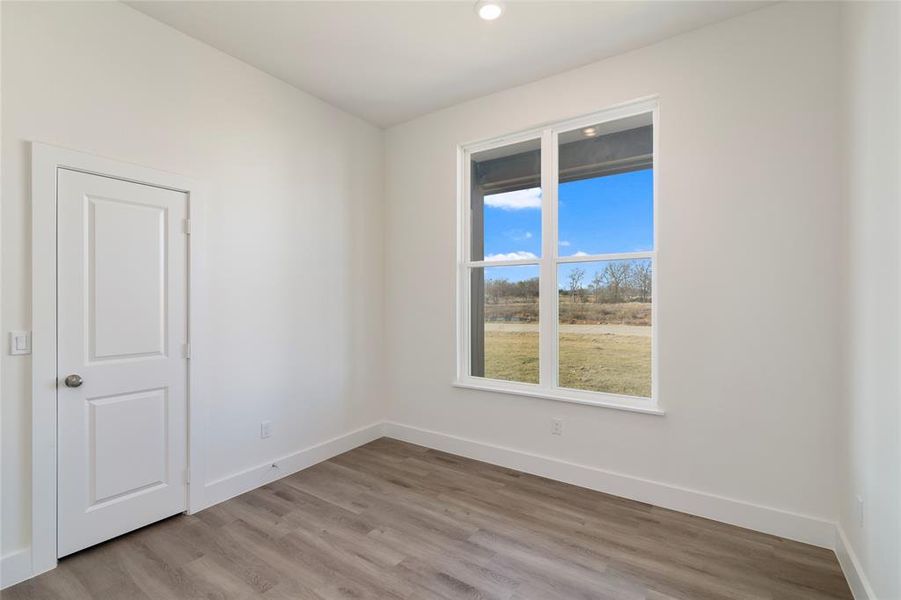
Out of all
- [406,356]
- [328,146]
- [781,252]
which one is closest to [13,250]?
[328,146]

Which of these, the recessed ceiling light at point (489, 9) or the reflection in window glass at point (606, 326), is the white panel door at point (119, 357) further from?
the reflection in window glass at point (606, 326)

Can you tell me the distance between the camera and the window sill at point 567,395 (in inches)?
117

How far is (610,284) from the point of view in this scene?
3195mm

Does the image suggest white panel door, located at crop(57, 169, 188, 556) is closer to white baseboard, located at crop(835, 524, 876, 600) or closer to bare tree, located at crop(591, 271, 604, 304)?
bare tree, located at crop(591, 271, 604, 304)

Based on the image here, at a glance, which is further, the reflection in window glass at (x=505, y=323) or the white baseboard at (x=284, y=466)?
the reflection in window glass at (x=505, y=323)

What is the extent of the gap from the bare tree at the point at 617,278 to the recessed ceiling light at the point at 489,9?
6.07ft

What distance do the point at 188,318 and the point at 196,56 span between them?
1.76 m

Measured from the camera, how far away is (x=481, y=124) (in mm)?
3701

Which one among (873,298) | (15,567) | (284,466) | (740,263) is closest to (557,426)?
(740,263)

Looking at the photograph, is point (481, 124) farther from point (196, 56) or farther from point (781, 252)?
point (781, 252)

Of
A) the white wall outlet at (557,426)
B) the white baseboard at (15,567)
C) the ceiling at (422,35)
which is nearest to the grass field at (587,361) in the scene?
the white wall outlet at (557,426)

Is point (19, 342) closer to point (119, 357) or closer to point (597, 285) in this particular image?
point (119, 357)

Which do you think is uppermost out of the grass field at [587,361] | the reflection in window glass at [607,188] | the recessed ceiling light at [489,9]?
the recessed ceiling light at [489,9]

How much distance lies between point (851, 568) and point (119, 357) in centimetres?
402
